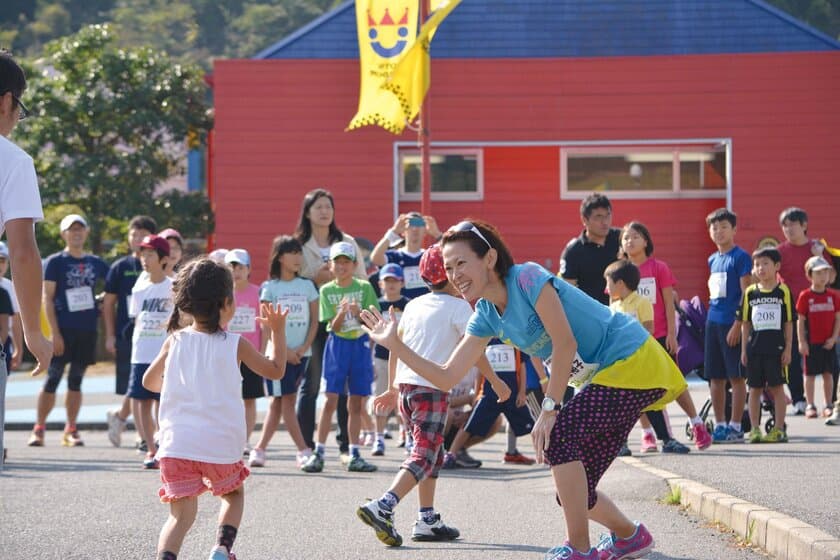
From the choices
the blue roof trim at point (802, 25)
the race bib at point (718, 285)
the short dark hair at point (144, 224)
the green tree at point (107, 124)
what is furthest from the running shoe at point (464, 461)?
the green tree at point (107, 124)

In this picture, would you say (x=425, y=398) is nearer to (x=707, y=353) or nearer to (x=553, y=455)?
(x=553, y=455)

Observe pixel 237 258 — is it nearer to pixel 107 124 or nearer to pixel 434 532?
pixel 434 532

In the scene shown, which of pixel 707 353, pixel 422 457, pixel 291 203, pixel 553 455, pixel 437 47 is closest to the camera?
pixel 553 455

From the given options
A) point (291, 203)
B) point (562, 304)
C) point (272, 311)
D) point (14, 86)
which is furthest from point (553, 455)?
point (291, 203)

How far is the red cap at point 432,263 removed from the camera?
25.8ft

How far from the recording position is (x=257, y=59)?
25484 millimetres

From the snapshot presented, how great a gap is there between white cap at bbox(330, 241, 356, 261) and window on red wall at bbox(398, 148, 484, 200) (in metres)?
14.2

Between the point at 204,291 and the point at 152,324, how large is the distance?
6.10 meters

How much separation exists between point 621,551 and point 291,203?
1937 centimetres

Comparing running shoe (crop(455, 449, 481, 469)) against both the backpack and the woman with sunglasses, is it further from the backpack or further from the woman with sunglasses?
the woman with sunglasses

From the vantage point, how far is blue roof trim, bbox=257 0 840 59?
28.4 meters

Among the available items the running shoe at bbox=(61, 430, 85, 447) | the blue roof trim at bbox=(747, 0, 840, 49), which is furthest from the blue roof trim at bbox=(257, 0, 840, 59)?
the running shoe at bbox=(61, 430, 85, 447)

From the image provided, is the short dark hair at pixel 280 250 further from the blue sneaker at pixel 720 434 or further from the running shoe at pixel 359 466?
the blue sneaker at pixel 720 434

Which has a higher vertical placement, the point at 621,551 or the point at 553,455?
the point at 553,455
